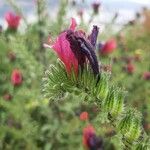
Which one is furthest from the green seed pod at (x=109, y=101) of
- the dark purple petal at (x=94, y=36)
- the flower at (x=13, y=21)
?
the flower at (x=13, y=21)

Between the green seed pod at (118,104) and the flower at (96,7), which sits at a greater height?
the flower at (96,7)

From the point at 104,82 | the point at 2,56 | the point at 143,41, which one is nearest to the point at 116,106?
the point at 104,82

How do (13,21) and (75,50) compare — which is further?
(13,21)

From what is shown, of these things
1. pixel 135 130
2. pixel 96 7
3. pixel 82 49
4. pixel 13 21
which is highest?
pixel 96 7

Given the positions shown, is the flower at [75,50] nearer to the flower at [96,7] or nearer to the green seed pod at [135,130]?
the green seed pod at [135,130]

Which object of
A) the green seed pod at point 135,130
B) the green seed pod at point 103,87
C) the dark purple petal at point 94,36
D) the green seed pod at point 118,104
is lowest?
the green seed pod at point 135,130

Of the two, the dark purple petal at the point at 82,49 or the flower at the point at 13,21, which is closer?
the dark purple petal at the point at 82,49

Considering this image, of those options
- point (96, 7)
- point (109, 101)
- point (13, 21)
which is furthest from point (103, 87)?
point (96, 7)

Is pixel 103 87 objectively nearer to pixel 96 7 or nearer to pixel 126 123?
pixel 126 123
